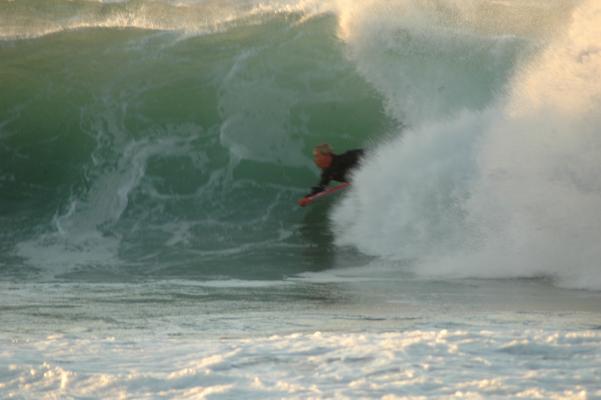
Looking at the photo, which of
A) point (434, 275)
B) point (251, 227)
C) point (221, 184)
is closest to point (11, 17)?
point (221, 184)

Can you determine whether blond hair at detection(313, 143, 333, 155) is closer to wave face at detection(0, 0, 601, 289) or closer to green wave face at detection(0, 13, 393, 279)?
wave face at detection(0, 0, 601, 289)

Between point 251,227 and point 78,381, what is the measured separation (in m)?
7.30

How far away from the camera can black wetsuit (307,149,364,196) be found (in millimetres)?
11547

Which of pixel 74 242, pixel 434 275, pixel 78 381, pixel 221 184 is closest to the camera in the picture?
pixel 78 381

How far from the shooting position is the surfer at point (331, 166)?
11.4m

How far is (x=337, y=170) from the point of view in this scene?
1162 cm

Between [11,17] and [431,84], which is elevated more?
[11,17]

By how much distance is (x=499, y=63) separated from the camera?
1430cm

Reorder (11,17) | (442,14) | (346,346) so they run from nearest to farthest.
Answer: (346,346) → (442,14) → (11,17)

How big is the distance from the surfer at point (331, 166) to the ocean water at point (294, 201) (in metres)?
0.16

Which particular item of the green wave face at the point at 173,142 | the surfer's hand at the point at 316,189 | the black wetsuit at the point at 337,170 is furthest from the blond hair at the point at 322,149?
the green wave face at the point at 173,142

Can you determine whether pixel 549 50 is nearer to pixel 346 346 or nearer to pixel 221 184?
pixel 221 184

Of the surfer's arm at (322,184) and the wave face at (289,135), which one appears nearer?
the wave face at (289,135)

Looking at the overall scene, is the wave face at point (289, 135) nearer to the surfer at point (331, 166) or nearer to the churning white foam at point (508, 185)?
the churning white foam at point (508, 185)
